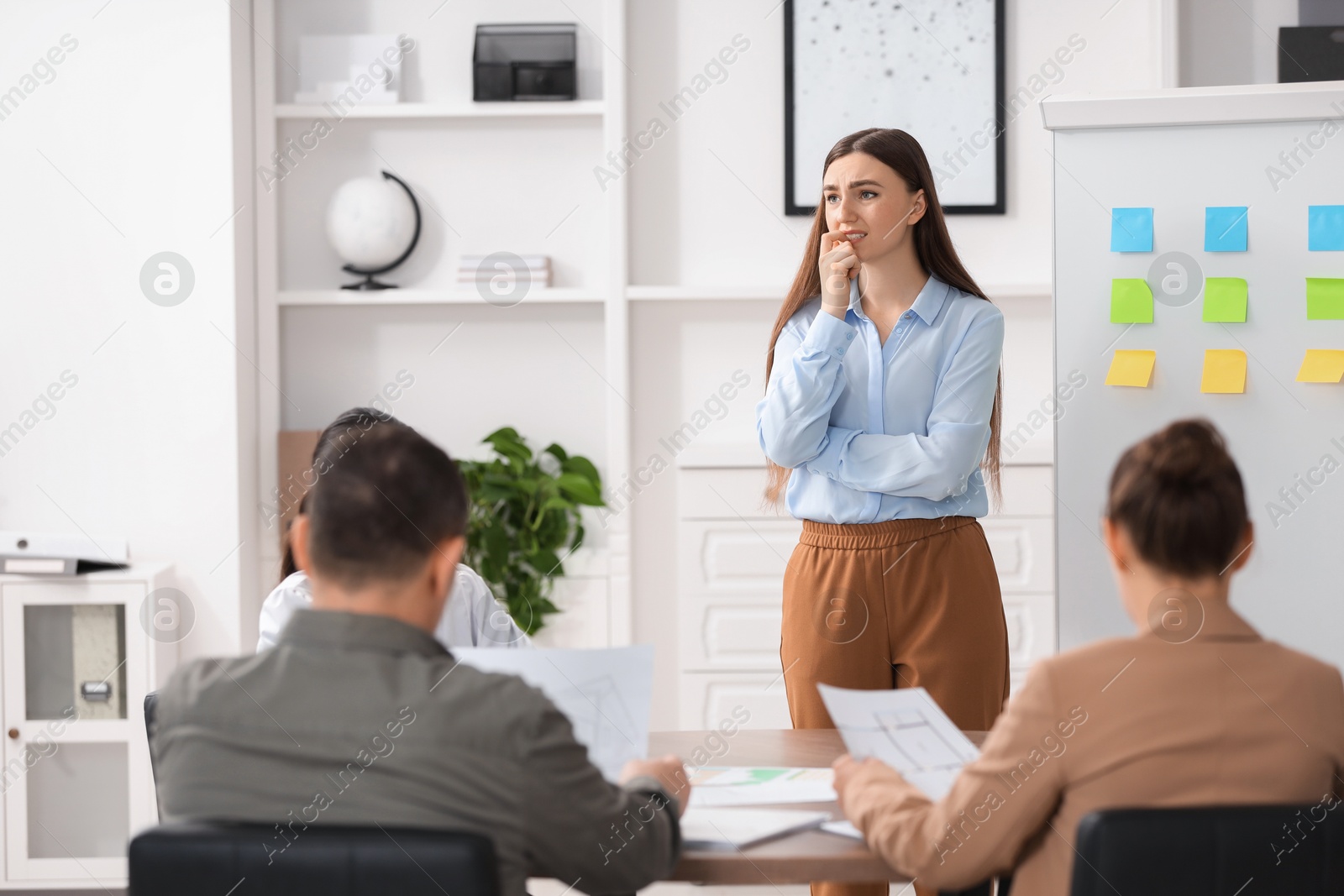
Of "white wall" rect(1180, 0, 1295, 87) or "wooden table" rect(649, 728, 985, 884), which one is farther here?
"white wall" rect(1180, 0, 1295, 87)

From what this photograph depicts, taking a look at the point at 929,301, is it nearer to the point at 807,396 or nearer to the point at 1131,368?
the point at 807,396

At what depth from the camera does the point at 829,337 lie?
2088 mm

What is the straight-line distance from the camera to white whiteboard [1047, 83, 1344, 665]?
2568 mm

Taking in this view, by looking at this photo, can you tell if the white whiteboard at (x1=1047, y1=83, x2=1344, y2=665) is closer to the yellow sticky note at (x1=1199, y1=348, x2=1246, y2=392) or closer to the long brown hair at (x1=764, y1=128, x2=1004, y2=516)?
the yellow sticky note at (x1=1199, y1=348, x2=1246, y2=392)

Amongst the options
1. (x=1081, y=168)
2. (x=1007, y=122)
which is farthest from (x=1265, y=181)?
(x=1007, y=122)

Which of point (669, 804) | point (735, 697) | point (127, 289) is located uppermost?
point (127, 289)

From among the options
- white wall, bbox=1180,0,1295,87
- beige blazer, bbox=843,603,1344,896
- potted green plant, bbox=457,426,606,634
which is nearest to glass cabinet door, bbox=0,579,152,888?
potted green plant, bbox=457,426,606,634

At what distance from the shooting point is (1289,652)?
115 centimetres

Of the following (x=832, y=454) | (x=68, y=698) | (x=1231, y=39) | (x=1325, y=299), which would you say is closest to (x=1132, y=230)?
(x=1325, y=299)

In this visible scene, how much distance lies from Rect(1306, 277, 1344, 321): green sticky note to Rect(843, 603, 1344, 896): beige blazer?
5.46ft

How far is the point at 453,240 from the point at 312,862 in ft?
9.64

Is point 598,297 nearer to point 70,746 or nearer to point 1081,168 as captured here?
point 1081,168

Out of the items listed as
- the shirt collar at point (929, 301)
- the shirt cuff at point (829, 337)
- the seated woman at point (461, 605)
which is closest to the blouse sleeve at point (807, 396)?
the shirt cuff at point (829, 337)

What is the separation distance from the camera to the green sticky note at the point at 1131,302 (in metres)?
2.60
